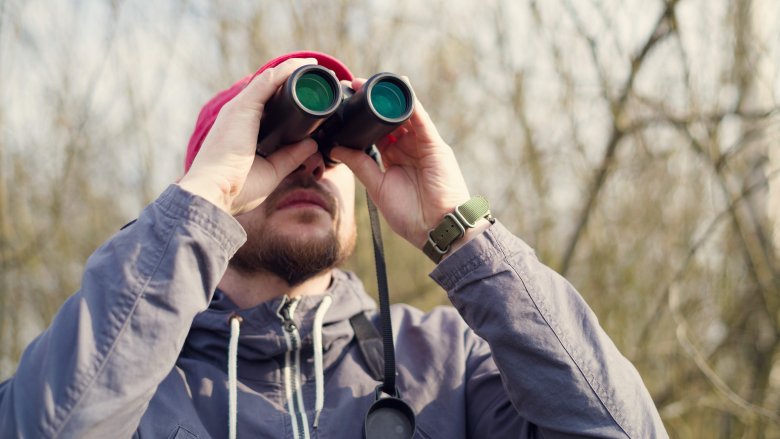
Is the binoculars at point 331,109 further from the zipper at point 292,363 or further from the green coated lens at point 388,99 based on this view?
the zipper at point 292,363

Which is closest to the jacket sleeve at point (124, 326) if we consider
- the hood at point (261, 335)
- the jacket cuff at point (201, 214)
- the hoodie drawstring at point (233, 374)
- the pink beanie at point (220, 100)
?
the jacket cuff at point (201, 214)

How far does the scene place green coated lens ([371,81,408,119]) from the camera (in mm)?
1550

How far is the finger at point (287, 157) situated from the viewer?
164 centimetres

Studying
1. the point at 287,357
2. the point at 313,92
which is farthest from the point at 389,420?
the point at 313,92

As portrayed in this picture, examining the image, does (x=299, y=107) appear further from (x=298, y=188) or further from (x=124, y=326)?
(x=124, y=326)

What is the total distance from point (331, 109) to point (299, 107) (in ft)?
0.26

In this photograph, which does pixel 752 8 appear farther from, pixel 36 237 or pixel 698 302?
pixel 36 237

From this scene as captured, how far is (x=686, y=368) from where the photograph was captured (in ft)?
12.0

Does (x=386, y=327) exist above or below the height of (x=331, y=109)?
below

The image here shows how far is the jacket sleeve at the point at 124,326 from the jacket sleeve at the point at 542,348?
51 centimetres

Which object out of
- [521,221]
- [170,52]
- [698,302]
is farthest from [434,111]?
[698,302]

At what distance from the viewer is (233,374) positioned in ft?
5.23

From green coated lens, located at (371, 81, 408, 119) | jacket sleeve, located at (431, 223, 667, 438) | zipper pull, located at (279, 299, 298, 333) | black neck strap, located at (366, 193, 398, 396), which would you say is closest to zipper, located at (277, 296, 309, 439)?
zipper pull, located at (279, 299, 298, 333)

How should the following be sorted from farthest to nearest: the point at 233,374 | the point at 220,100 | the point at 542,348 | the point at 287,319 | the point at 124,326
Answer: the point at 220,100
the point at 287,319
the point at 233,374
the point at 542,348
the point at 124,326
